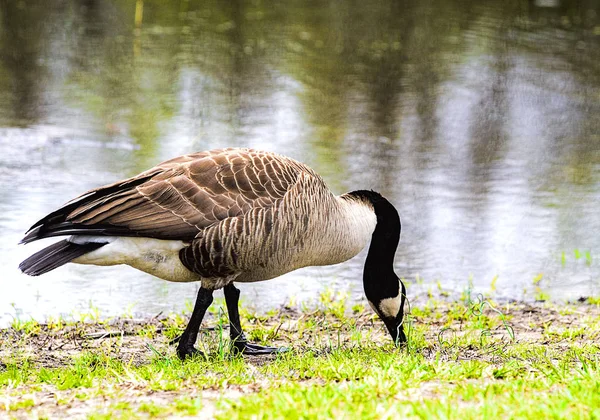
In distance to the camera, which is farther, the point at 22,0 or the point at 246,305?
the point at 22,0

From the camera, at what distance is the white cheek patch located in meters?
6.01

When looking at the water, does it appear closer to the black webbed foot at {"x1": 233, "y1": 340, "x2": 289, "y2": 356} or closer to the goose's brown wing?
the black webbed foot at {"x1": 233, "y1": 340, "x2": 289, "y2": 356}

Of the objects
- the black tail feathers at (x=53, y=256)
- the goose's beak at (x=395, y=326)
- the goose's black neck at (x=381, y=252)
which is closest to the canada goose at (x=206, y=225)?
the black tail feathers at (x=53, y=256)

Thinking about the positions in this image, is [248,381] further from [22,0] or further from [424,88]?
[22,0]

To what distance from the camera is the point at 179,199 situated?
545cm

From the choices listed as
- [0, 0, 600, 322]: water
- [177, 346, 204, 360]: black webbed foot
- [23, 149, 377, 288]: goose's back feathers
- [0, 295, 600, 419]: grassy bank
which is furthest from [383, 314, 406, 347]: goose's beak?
[0, 0, 600, 322]: water

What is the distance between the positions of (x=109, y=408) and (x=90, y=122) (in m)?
7.99

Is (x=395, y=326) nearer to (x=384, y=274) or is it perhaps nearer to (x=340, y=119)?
(x=384, y=274)

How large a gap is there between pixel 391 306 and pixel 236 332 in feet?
3.27

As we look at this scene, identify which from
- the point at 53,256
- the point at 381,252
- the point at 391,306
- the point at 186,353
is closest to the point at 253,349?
the point at 186,353

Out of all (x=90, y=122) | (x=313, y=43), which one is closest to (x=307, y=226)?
(x=90, y=122)

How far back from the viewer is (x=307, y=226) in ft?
18.5

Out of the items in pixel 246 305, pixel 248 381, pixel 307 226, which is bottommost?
pixel 246 305

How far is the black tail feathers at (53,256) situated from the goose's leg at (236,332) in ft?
3.17
